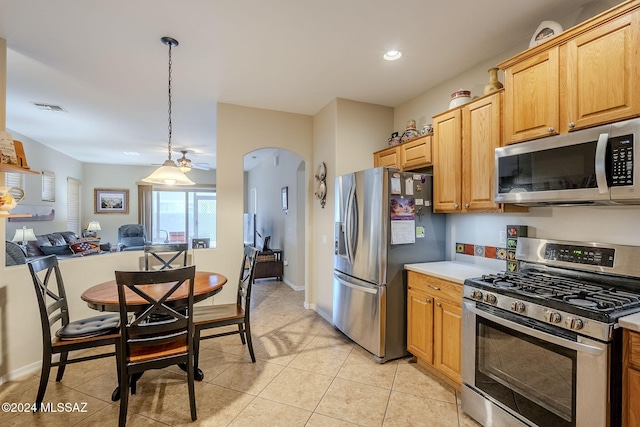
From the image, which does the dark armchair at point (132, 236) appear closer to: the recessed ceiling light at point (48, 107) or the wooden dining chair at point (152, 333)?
the recessed ceiling light at point (48, 107)

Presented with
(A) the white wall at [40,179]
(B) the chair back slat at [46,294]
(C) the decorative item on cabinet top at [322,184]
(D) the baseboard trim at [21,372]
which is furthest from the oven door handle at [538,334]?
(A) the white wall at [40,179]

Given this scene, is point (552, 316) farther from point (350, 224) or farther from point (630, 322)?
point (350, 224)

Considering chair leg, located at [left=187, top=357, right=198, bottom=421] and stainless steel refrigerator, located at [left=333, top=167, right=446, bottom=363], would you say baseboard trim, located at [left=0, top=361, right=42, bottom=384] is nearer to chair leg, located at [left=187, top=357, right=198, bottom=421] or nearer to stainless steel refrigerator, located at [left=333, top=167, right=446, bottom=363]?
chair leg, located at [left=187, top=357, right=198, bottom=421]

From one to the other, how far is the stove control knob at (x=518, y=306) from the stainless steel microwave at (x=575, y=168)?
0.70 m

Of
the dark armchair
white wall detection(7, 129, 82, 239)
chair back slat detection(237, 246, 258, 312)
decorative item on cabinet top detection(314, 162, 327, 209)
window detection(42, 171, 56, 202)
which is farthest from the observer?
the dark armchair

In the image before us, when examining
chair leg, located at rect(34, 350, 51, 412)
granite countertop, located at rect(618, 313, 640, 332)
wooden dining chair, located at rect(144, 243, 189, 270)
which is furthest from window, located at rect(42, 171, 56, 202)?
granite countertop, located at rect(618, 313, 640, 332)

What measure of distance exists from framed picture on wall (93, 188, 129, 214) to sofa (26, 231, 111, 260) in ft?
6.60

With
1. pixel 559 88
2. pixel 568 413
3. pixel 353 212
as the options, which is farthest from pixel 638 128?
pixel 353 212

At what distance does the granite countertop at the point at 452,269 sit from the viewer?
2259 mm

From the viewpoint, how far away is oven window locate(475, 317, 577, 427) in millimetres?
1469

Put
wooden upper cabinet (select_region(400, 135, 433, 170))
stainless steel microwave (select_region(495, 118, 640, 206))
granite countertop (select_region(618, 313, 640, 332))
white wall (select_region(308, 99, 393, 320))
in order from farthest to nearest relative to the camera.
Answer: white wall (select_region(308, 99, 393, 320)) < wooden upper cabinet (select_region(400, 135, 433, 170)) < stainless steel microwave (select_region(495, 118, 640, 206)) < granite countertop (select_region(618, 313, 640, 332))

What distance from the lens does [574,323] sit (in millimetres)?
1406

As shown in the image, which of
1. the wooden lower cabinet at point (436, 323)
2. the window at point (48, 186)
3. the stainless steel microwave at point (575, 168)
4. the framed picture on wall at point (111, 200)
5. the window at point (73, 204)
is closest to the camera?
the stainless steel microwave at point (575, 168)

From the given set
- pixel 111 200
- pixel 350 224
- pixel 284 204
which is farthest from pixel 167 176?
pixel 111 200
